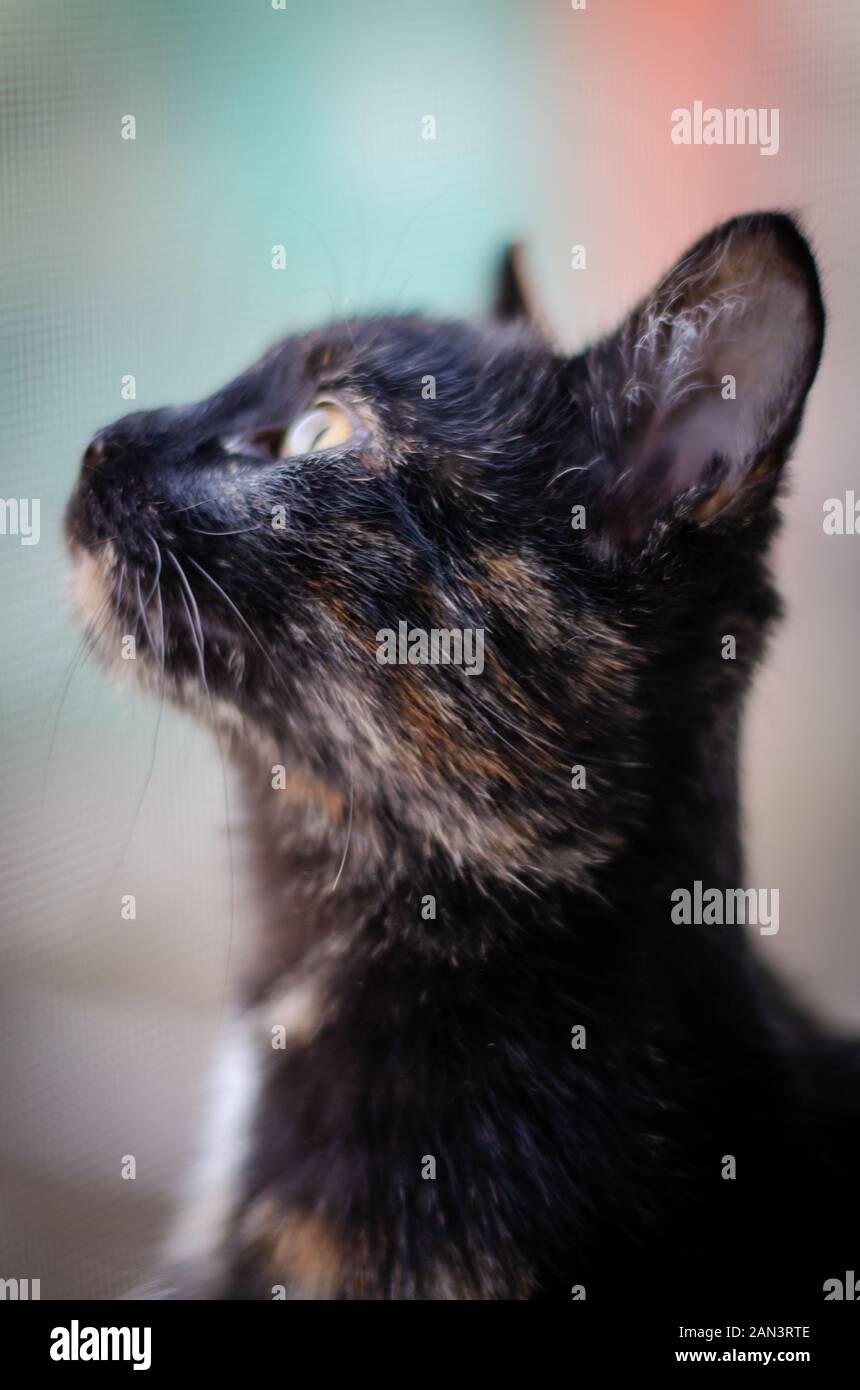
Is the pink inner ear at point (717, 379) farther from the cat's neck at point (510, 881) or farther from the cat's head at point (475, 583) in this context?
the cat's neck at point (510, 881)

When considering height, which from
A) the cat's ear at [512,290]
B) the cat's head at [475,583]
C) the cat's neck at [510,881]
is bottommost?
the cat's neck at [510,881]

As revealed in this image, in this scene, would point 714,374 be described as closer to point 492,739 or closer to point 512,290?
point 512,290

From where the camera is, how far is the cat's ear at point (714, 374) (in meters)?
0.95

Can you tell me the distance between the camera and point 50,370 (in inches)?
46.0

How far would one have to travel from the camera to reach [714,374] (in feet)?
3.16

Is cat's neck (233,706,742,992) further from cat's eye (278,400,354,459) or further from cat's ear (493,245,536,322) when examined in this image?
cat's ear (493,245,536,322)

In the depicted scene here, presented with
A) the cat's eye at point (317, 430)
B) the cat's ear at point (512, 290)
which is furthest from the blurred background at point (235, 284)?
the cat's eye at point (317, 430)

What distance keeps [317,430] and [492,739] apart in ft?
1.21

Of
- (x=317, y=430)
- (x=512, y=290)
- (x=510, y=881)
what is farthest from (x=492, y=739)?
(x=512, y=290)

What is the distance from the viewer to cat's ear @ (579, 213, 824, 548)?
3.12 feet

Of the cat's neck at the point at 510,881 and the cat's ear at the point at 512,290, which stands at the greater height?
the cat's ear at the point at 512,290

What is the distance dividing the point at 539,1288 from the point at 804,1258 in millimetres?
354

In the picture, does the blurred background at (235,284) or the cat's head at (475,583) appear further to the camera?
the blurred background at (235,284)

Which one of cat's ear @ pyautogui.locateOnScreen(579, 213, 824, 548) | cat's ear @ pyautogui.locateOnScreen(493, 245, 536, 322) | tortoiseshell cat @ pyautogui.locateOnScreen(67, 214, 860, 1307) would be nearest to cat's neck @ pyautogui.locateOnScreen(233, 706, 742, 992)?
tortoiseshell cat @ pyautogui.locateOnScreen(67, 214, 860, 1307)
